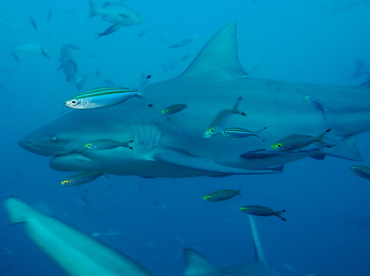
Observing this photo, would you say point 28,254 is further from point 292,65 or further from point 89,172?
point 292,65

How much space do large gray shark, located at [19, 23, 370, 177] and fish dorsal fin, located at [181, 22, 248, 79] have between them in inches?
0.6

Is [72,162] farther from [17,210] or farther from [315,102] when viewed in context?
[315,102]

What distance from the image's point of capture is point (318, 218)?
41.9 m

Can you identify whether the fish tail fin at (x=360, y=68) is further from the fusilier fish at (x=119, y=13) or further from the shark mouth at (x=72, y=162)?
the shark mouth at (x=72, y=162)

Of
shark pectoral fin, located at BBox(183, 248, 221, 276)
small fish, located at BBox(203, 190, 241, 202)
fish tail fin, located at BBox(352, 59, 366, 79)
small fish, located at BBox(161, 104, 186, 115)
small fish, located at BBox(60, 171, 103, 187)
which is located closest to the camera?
shark pectoral fin, located at BBox(183, 248, 221, 276)

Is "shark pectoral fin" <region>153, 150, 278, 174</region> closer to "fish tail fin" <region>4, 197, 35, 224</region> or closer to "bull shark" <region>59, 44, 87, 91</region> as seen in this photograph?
"fish tail fin" <region>4, 197, 35, 224</region>

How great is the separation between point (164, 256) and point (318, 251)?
645 inches

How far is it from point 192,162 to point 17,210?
2.41m

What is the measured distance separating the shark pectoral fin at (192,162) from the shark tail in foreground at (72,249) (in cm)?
225

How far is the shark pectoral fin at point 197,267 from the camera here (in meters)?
1.66

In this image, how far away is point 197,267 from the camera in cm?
168

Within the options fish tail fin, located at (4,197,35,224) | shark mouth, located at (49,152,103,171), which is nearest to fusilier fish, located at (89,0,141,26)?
shark mouth, located at (49,152,103,171)

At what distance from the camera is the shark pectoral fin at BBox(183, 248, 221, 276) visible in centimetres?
166

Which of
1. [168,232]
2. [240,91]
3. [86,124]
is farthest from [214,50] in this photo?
[168,232]
